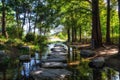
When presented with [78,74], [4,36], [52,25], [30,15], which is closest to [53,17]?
[52,25]

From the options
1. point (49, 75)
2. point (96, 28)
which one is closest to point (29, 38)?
point (96, 28)

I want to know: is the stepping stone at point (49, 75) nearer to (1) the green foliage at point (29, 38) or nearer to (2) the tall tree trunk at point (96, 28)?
(2) the tall tree trunk at point (96, 28)

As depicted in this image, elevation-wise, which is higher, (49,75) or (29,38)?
(29,38)

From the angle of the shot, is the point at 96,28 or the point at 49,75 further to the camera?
the point at 96,28

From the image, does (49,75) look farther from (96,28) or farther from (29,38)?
(29,38)

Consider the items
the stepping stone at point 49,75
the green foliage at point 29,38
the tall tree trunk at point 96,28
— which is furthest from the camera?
the green foliage at point 29,38

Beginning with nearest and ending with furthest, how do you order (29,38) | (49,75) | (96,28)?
(49,75) → (96,28) → (29,38)

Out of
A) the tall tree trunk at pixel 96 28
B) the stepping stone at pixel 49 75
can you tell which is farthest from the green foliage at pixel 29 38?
the stepping stone at pixel 49 75

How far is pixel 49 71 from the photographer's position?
12.3 meters

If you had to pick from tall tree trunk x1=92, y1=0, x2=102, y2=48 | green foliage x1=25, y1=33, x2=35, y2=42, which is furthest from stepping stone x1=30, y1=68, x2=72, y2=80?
green foliage x1=25, y1=33, x2=35, y2=42

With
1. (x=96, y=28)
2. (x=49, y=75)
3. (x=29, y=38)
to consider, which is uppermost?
(x=96, y=28)

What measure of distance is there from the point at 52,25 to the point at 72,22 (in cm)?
1535

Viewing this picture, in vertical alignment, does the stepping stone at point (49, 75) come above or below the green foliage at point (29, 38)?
below

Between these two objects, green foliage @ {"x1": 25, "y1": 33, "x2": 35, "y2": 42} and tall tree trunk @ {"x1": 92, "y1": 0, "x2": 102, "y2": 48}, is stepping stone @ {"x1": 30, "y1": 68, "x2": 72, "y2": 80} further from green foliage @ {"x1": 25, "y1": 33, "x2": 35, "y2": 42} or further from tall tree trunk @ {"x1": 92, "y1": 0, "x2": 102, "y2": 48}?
green foliage @ {"x1": 25, "y1": 33, "x2": 35, "y2": 42}
